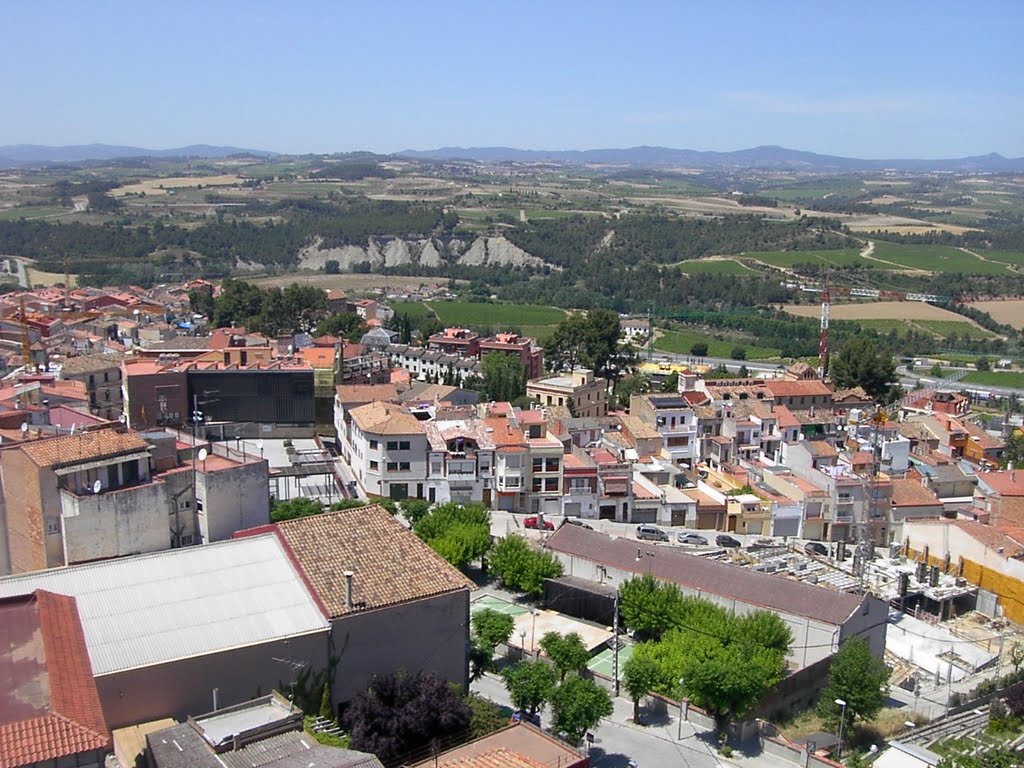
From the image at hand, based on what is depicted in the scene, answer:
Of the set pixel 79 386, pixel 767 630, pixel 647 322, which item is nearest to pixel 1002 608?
pixel 767 630

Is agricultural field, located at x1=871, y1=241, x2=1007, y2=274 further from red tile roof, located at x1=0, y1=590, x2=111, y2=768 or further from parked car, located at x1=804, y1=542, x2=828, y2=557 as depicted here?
red tile roof, located at x1=0, y1=590, x2=111, y2=768

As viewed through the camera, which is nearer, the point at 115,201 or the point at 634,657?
the point at 634,657

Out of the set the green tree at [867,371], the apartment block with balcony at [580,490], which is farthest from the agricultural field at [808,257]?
the apartment block with balcony at [580,490]

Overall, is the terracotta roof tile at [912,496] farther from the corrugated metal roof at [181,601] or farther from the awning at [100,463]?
the awning at [100,463]

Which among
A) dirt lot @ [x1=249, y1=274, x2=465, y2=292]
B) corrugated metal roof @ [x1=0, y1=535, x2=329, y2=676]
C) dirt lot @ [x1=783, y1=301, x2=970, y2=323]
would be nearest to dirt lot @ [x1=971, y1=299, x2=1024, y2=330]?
dirt lot @ [x1=783, y1=301, x2=970, y2=323]

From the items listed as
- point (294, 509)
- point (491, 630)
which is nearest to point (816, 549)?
point (491, 630)

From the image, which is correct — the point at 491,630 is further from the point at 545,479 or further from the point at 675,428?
the point at 675,428

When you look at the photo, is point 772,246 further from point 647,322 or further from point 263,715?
point 263,715
